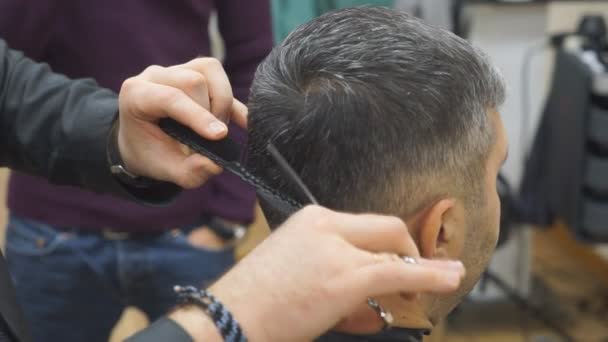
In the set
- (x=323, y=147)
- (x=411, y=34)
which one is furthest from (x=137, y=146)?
(x=411, y=34)

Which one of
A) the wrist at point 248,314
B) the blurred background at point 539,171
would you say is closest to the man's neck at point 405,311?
the wrist at point 248,314

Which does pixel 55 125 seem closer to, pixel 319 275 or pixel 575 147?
pixel 319 275

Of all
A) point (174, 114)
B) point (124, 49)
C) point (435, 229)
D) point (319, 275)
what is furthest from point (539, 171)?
point (319, 275)

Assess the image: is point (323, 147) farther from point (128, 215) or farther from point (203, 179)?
point (128, 215)

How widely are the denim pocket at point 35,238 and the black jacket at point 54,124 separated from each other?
305 millimetres

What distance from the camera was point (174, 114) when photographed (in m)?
0.83

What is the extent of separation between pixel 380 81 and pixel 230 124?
0.86 ft

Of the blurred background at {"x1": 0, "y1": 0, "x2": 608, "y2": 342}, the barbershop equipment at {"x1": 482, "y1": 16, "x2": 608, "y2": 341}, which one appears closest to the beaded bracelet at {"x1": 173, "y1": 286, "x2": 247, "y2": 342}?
the blurred background at {"x1": 0, "y1": 0, "x2": 608, "y2": 342}

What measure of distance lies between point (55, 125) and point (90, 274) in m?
0.39

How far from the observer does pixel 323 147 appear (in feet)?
2.73

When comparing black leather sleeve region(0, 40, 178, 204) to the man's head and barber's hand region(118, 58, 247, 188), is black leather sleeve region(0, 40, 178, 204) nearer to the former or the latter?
barber's hand region(118, 58, 247, 188)

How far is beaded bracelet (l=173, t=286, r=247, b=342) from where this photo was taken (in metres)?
0.63

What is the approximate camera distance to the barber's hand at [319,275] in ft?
2.00

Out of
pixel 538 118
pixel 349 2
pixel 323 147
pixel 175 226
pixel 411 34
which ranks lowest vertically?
pixel 538 118
